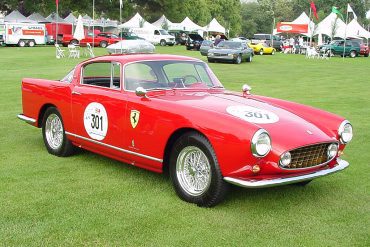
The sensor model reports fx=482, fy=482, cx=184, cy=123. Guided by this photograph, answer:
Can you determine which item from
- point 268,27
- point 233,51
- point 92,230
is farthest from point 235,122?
point 268,27

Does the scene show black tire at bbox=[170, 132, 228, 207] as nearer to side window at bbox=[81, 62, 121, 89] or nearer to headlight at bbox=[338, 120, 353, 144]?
side window at bbox=[81, 62, 121, 89]

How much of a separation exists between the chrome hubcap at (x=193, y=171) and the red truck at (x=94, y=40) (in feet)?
136

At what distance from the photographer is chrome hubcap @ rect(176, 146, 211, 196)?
4.88 m

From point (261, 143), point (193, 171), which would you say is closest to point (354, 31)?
point (193, 171)

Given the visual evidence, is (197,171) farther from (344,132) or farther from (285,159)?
(344,132)

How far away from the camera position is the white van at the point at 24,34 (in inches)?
1692

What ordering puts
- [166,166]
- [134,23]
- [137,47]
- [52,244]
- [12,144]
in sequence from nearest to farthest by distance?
1. [52,244]
2. [166,166]
3. [12,144]
4. [137,47]
5. [134,23]

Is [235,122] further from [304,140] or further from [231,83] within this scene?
[231,83]

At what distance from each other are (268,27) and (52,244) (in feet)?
415

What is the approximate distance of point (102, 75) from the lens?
644 centimetres

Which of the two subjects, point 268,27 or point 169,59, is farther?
point 268,27

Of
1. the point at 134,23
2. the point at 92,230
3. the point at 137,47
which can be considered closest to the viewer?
the point at 92,230

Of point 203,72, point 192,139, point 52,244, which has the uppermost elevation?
point 203,72

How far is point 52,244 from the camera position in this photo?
13.0 ft
